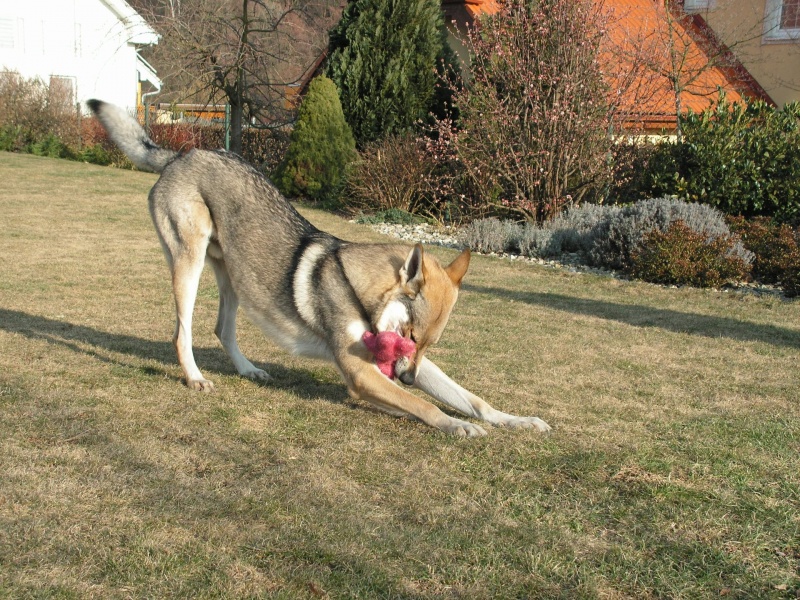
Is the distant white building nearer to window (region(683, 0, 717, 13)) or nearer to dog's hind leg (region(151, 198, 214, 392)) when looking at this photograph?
window (region(683, 0, 717, 13))

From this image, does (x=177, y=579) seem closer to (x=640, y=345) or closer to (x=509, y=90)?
(x=640, y=345)

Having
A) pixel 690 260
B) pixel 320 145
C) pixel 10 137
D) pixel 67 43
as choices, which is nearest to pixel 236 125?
pixel 320 145

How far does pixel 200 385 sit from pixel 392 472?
1.95 meters

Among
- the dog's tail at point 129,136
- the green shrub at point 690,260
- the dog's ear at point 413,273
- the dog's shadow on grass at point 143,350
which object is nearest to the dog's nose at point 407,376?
the dog's ear at point 413,273

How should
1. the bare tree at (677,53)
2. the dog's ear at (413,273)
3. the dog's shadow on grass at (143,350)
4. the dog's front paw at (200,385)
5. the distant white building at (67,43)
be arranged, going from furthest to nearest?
the distant white building at (67,43) < the bare tree at (677,53) < the dog's shadow on grass at (143,350) < the dog's front paw at (200,385) < the dog's ear at (413,273)

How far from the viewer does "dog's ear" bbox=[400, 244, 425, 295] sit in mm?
4797

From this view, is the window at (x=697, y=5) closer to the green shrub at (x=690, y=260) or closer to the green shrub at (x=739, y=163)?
the green shrub at (x=739, y=163)

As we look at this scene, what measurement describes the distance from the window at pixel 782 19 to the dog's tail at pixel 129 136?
65.4 feet

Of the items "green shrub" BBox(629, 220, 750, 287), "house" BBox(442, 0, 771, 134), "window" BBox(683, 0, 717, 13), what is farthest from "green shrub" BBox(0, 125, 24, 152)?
"green shrub" BBox(629, 220, 750, 287)

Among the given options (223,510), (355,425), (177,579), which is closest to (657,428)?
(355,425)

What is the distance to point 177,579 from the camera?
10.2 ft

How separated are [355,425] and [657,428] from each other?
1.90 metres

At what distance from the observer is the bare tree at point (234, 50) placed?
22172 mm

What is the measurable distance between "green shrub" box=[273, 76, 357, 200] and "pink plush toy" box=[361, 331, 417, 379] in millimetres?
13634
